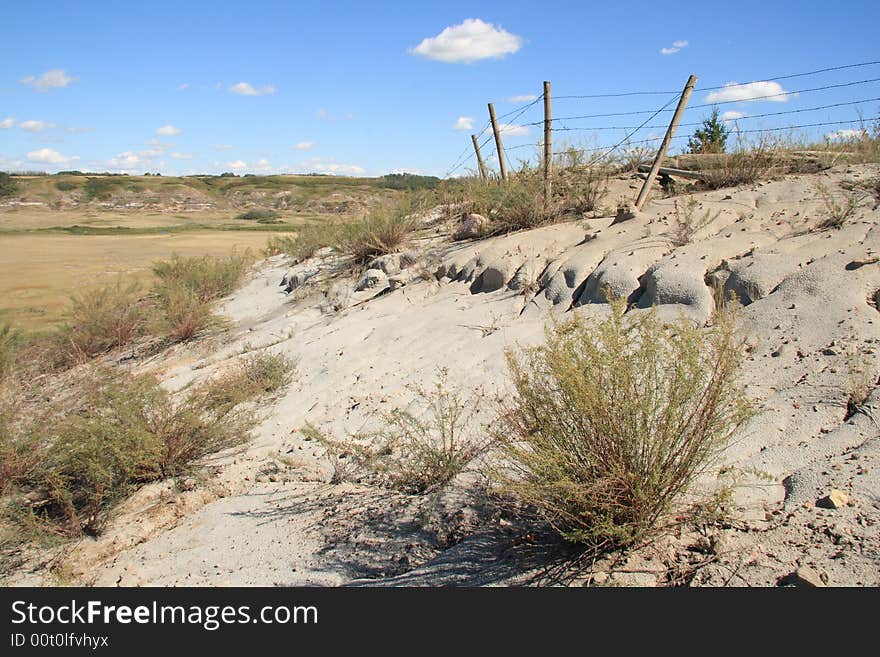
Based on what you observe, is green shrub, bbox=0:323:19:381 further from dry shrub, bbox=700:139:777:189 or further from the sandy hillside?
dry shrub, bbox=700:139:777:189

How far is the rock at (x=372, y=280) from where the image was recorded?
1052cm

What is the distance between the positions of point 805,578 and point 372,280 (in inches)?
335

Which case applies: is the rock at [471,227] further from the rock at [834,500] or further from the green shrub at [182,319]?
the rock at [834,500]

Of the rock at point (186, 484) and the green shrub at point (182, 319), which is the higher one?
the green shrub at point (182, 319)

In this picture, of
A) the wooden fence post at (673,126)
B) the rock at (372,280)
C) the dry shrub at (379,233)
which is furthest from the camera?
the dry shrub at (379,233)

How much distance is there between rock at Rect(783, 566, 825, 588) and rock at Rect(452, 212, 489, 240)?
327 inches

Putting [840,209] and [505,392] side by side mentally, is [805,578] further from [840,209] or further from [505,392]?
[840,209]

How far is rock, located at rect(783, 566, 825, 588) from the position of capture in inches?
107

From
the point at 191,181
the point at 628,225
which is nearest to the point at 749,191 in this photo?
the point at 628,225

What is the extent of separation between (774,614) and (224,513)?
151 inches

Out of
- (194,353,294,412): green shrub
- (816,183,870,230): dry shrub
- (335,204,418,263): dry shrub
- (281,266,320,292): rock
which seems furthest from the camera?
(281,266,320,292): rock

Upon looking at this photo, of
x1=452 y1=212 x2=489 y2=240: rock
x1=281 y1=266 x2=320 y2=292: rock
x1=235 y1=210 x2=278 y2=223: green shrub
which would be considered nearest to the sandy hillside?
x1=452 y1=212 x2=489 y2=240: rock

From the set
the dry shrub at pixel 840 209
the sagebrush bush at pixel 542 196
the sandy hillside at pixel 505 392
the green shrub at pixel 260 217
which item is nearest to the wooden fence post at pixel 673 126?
the sandy hillside at pixel 505 392

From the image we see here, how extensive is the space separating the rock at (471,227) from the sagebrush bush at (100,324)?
18.8 ft
